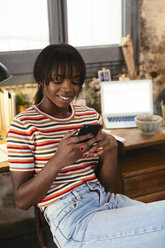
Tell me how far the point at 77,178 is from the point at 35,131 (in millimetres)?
268

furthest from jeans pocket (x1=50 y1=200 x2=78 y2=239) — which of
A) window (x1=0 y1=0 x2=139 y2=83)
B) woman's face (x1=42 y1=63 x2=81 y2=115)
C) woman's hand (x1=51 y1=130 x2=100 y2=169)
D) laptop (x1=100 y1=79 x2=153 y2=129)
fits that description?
window (x1=0 y1=0 x2=139 y2=83)

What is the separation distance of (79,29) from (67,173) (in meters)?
1.45

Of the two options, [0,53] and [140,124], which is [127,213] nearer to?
[140,124]

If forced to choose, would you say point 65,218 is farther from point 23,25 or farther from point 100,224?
point 23,25

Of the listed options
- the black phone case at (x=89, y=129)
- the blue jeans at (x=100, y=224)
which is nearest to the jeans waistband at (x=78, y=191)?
the blue jeans at (x=100, y=224)

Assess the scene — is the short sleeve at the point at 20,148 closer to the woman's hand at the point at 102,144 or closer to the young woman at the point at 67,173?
the young woman at the point at 67,173

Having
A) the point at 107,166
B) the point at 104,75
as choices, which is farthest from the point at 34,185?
the point at 104,75

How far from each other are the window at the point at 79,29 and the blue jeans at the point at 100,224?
3.98 ft

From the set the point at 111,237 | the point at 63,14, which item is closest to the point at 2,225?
the point at 111,237

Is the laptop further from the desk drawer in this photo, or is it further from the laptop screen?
the desk drawer

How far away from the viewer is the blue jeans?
3.17 feet

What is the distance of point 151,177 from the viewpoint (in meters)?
1.70

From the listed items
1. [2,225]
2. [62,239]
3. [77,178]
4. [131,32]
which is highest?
[131,32]

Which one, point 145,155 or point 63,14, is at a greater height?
point 63,14
